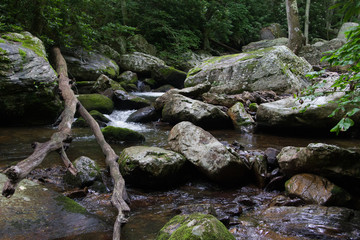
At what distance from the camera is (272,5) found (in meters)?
27.2

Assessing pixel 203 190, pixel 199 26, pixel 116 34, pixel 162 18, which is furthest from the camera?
pixel 199 26

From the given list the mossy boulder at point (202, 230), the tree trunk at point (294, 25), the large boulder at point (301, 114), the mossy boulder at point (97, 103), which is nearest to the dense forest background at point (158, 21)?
the mossy boulder at point (97, 103)

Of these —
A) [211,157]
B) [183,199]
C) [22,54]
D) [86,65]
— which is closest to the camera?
[183,199]

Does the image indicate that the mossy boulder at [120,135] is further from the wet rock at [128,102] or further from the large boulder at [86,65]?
the large boulder at [86,65]

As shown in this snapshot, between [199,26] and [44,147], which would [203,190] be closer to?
[44,147]

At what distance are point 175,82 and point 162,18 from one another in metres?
7.04

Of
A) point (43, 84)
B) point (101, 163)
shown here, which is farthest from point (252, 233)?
point (43, 84)

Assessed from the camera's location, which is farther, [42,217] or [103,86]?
[103,86]

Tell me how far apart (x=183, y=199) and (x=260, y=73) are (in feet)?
21.9

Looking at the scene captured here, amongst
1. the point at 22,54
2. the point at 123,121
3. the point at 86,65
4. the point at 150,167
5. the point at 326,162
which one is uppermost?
the point at 22,54

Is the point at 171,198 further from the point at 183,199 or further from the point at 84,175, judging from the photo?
the point at 84,175

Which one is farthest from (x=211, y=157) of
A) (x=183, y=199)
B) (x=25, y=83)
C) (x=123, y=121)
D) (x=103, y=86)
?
(x=103, y=86)

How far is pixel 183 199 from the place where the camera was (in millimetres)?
3592

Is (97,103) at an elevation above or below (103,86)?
below
